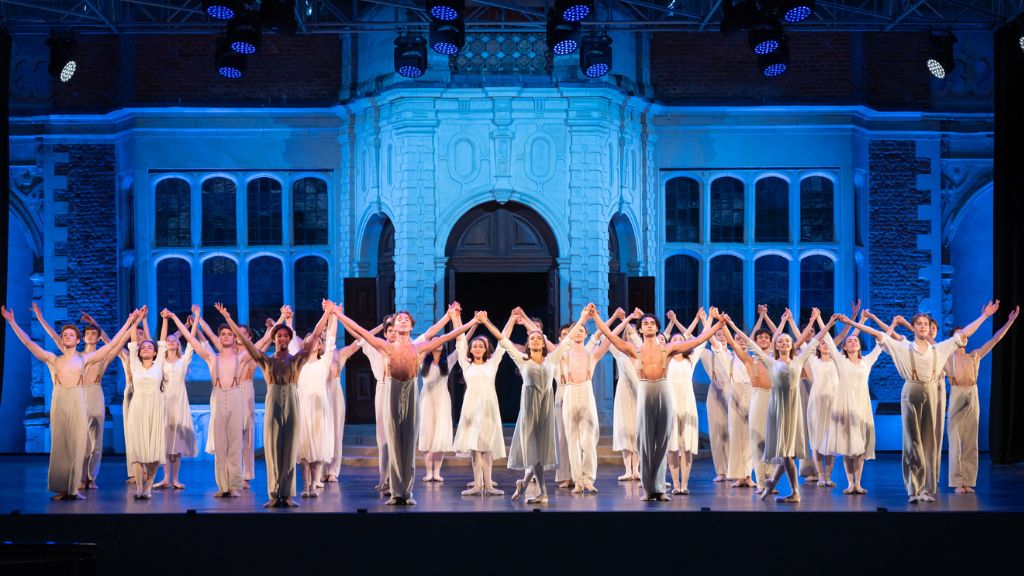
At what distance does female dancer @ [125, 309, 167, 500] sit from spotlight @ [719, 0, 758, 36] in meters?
6.81

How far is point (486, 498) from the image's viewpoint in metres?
9.13

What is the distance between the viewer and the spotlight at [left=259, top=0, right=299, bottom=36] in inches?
470

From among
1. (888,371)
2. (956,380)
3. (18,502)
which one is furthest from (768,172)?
(18,502)

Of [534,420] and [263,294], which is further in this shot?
[263,294]

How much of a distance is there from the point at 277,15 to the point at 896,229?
8.52 meters

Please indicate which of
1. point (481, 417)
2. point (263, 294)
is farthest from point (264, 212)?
point (481, 417)

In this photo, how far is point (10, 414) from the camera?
15.8m

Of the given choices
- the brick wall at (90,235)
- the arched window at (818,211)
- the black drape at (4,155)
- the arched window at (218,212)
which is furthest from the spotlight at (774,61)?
the black drape at (4,155)

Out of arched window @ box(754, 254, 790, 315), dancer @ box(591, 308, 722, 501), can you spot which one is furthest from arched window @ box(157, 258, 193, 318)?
dancer @ box(591, 308, 722, 501)

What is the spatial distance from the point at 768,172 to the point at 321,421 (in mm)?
7943

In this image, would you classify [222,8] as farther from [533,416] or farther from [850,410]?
[850,410]

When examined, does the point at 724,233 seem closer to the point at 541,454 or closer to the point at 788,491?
the point at 788,491

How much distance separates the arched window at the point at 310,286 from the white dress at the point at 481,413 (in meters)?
5.28

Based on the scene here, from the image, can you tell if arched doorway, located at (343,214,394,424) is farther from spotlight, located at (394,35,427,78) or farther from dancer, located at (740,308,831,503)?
dancer, located at (740,308,831,503)
